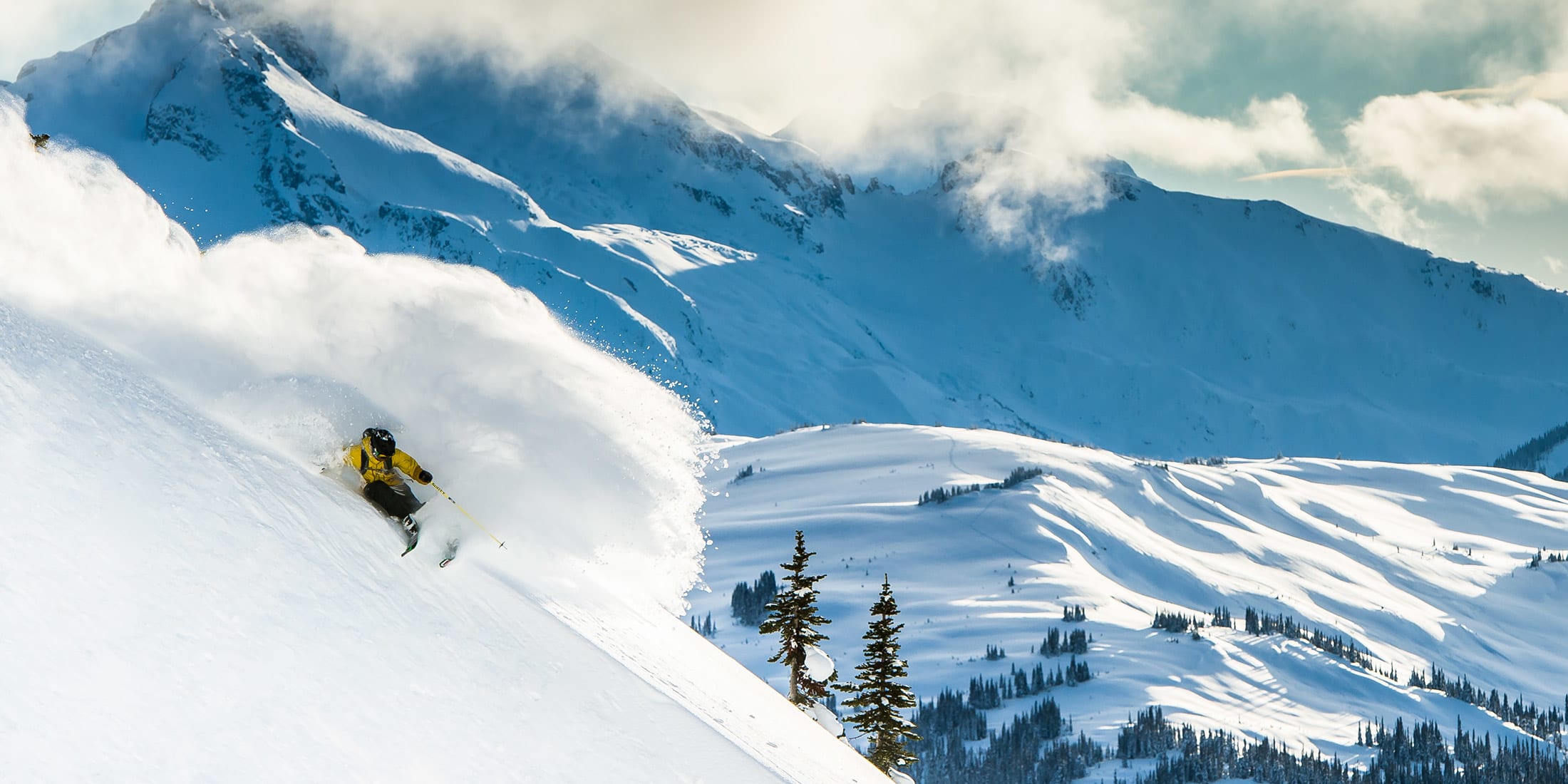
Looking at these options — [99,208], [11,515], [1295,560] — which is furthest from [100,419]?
[1295,560]

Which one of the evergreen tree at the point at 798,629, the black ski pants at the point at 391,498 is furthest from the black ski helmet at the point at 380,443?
the evergreen tree at the point at 798,629

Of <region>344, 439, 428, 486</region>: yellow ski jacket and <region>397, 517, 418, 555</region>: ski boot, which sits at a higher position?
<region>344, 439, 428, 486</region>: yellow ski jacket

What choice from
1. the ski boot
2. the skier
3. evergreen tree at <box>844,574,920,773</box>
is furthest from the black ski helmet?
evergreen tree at <box>844,574,920,773</box>

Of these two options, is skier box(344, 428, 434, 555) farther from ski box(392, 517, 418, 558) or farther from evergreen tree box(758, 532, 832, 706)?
evergreen tree box(758, 532, 832, 706)

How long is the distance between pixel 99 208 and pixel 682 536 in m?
8.26

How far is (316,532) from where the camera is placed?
10750mm

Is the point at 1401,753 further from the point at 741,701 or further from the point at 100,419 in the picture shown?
the point at 100,419

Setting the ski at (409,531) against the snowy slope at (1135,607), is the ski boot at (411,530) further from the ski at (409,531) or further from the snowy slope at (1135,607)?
the snowy slope at (1135,607)

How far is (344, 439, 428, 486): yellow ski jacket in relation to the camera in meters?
12.2

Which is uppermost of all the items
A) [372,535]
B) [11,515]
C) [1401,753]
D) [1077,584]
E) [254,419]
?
[1077,584]

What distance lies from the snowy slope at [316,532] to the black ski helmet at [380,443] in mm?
572

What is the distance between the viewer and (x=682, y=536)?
16797mm

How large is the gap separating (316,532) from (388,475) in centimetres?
155

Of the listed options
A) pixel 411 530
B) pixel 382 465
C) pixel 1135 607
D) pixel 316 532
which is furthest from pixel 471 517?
pixel 1135 607
